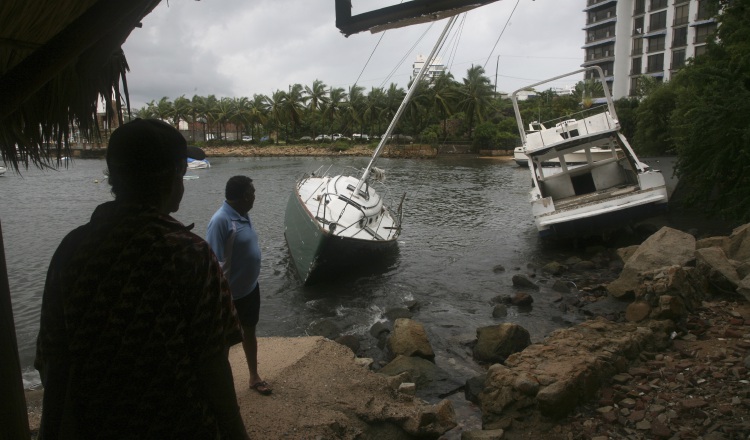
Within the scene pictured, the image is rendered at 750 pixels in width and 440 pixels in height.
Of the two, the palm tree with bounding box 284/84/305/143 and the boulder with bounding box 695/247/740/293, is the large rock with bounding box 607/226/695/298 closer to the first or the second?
the boulder with bounding box 695/247/740/293

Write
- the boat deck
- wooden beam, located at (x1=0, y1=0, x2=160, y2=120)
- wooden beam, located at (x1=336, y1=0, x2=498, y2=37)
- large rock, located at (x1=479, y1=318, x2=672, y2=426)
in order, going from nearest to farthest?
wooden beam, located at (x1=0, y1=0, x2=160, y2=120) → wooden beam, located at (x1=336, y1=0, x2=498, y2=37) → large rock, located at (x1=479, y1=318, x2=672, y2=426) → the boat deck

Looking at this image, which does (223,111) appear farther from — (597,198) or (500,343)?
(500,343)

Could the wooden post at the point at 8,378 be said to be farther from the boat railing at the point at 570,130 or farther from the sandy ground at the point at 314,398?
the boat railing at the point at 570,130

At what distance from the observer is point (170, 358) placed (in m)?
1.59

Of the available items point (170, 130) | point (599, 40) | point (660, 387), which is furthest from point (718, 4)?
point (599, 40)

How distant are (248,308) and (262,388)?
775 mm

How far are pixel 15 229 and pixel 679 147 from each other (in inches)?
891

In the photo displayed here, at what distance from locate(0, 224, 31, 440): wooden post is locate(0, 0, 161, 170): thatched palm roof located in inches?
26.4

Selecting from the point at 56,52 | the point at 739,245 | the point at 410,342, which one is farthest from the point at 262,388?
the point at 739,245

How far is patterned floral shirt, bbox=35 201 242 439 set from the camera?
1561 millimetres

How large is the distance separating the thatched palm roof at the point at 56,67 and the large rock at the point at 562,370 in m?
4.24

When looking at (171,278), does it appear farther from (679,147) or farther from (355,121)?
(355,121)

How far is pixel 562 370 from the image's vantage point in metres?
5.18

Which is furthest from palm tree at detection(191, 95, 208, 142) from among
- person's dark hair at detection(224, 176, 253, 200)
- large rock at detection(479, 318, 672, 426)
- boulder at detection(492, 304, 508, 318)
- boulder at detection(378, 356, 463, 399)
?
person's dark hair at detection(224, 176, 253, 200)
